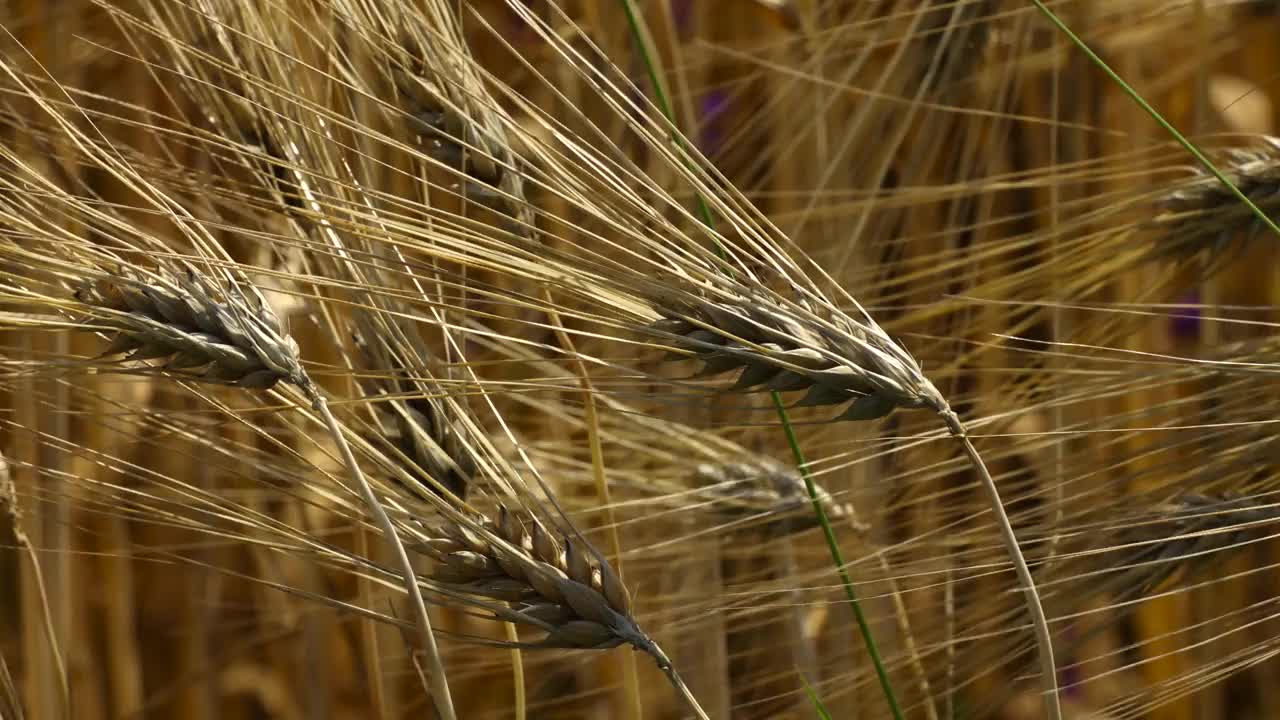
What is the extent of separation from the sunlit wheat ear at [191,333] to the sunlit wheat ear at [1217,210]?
1.64 ft

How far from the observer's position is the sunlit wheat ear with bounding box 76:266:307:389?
0.44 m

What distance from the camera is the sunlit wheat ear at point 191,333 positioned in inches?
17.2

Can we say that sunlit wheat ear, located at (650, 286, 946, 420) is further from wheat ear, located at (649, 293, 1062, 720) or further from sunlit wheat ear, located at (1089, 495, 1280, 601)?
sunlit wheat ear, located at (1089, 495, 1280, 601)

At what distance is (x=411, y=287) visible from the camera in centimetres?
65

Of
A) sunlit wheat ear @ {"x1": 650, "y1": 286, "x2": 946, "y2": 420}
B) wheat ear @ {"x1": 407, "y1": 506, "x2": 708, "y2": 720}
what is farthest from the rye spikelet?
sunlit wheat ear @ {"x1": 650, "y1": 286, "x2": 946, "y2": 420}

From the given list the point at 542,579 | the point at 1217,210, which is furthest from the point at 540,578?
the point at 1217,210

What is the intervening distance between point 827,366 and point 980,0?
1.60 feet

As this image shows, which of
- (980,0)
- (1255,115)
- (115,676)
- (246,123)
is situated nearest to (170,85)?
(115,676)

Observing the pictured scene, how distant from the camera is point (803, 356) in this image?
1.46 ft

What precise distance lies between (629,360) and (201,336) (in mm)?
166

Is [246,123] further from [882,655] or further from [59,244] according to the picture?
[882,655]

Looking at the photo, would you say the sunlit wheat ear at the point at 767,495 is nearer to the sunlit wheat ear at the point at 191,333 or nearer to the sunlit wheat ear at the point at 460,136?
the sunlit wheat ear at the point at 460,136

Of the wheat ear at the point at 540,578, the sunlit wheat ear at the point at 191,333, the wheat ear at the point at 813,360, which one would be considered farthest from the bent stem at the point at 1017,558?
the sunlit wheat ear at the point at 191,333

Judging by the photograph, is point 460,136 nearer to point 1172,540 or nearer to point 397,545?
point 397,545
